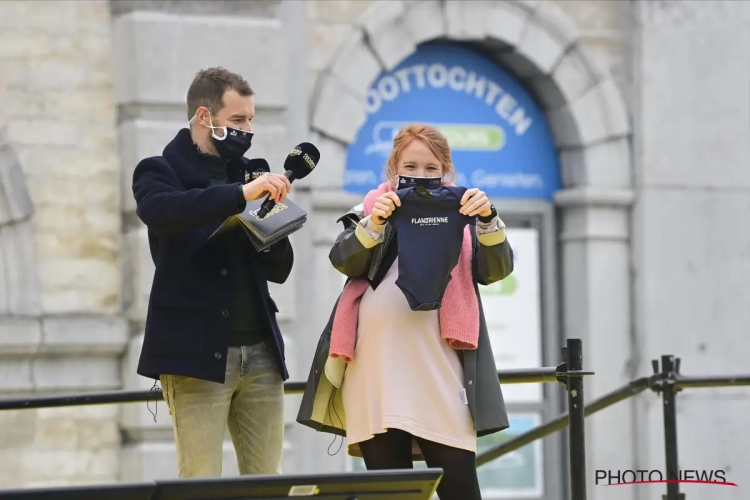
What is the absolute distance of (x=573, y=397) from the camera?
5.03m

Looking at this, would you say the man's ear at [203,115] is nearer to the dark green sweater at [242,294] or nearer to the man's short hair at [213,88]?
the man's short hair at [213,88]

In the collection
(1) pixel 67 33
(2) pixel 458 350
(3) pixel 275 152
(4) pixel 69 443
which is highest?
(1) pixel 67 33

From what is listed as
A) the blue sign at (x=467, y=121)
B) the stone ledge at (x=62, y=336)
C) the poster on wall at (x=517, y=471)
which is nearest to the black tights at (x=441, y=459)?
the stone ledge at (x=62, y=336)

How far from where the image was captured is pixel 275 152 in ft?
28.6

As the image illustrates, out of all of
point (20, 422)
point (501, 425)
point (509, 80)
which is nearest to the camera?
point (501, 425)

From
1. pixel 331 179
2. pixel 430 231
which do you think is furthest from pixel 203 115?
pixel 331 179

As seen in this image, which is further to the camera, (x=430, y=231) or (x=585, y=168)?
(x=585, y=168)

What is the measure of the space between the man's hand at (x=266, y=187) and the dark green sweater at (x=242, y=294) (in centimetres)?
28

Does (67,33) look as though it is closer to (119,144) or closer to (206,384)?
(119,144)

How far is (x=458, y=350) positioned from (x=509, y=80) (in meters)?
5.24

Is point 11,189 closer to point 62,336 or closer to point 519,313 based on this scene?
point 62,336

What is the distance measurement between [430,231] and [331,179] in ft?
14.0

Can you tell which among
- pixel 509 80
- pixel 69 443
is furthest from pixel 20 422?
pixel 509 80

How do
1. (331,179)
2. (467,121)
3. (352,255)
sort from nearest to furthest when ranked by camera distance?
(352,255) < (331,179) < (467,121)
